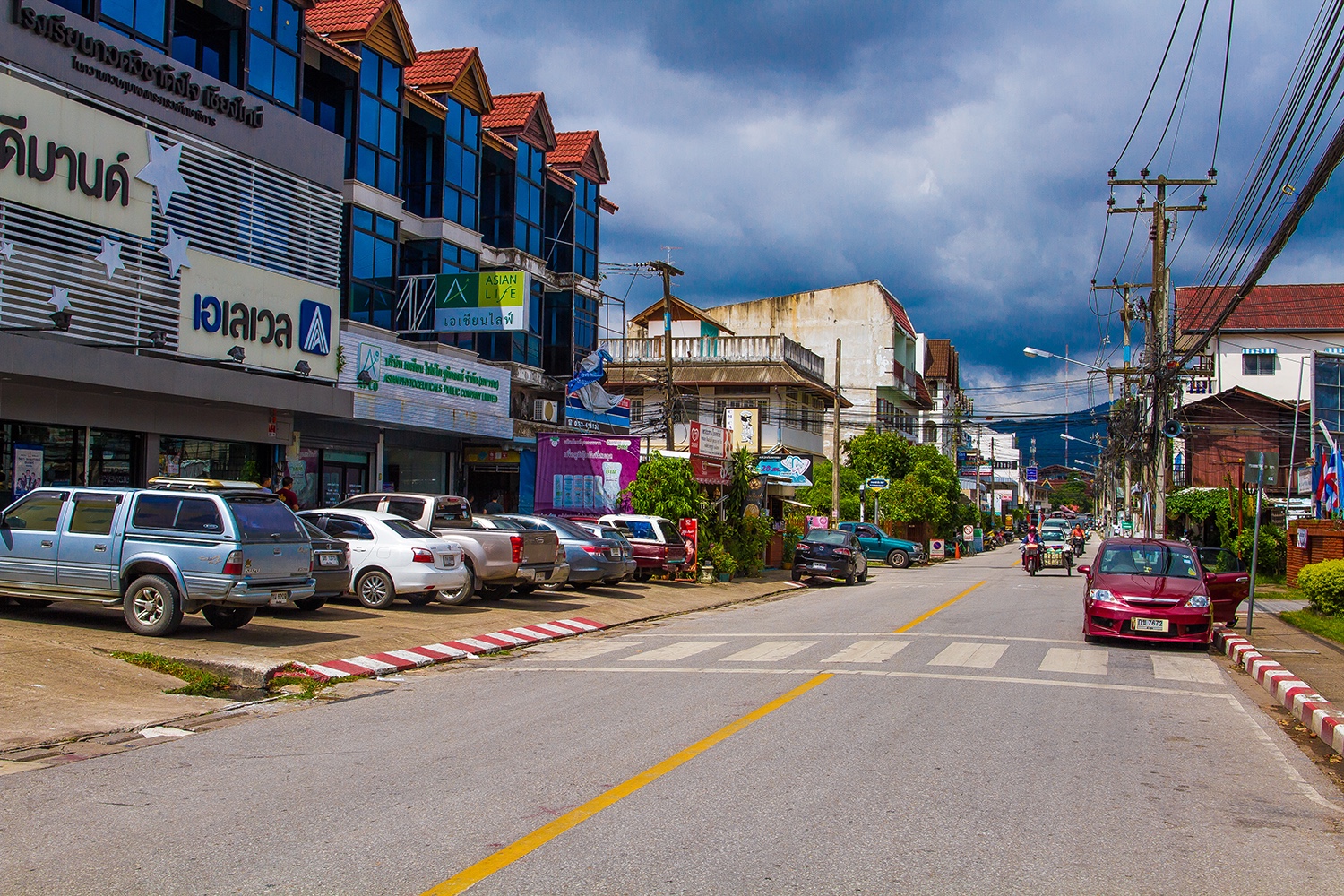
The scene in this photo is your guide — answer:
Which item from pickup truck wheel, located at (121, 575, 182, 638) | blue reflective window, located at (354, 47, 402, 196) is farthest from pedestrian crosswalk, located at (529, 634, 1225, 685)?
blue reflective window, located at (354, 47, 402, 196)

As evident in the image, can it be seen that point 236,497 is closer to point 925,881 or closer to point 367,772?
point 367,772

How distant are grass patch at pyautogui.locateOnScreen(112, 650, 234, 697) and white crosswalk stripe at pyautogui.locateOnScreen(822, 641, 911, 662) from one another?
7032 millimetres

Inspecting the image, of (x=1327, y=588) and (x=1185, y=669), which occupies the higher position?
(x=1327, y=588)

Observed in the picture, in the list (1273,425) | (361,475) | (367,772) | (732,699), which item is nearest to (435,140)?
(361,475)

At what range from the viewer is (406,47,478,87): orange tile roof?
1191 inches

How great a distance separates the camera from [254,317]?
21.7m

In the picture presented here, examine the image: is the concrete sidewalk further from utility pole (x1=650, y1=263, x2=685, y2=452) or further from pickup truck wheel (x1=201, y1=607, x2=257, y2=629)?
utility pole (x1=650, y1=263, x2=685, y2=452)

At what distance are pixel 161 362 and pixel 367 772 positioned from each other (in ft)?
43.7

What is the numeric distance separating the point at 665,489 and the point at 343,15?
46.1 ft

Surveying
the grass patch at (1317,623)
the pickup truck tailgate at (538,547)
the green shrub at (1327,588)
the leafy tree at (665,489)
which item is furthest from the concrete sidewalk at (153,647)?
the green shrub at (1327,588)

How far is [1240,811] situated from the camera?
23.5 feet

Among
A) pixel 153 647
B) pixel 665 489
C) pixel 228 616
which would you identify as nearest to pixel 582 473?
pixel 665 489

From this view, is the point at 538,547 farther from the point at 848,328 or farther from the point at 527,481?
the point at 848,328

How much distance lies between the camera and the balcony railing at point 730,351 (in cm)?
5500
